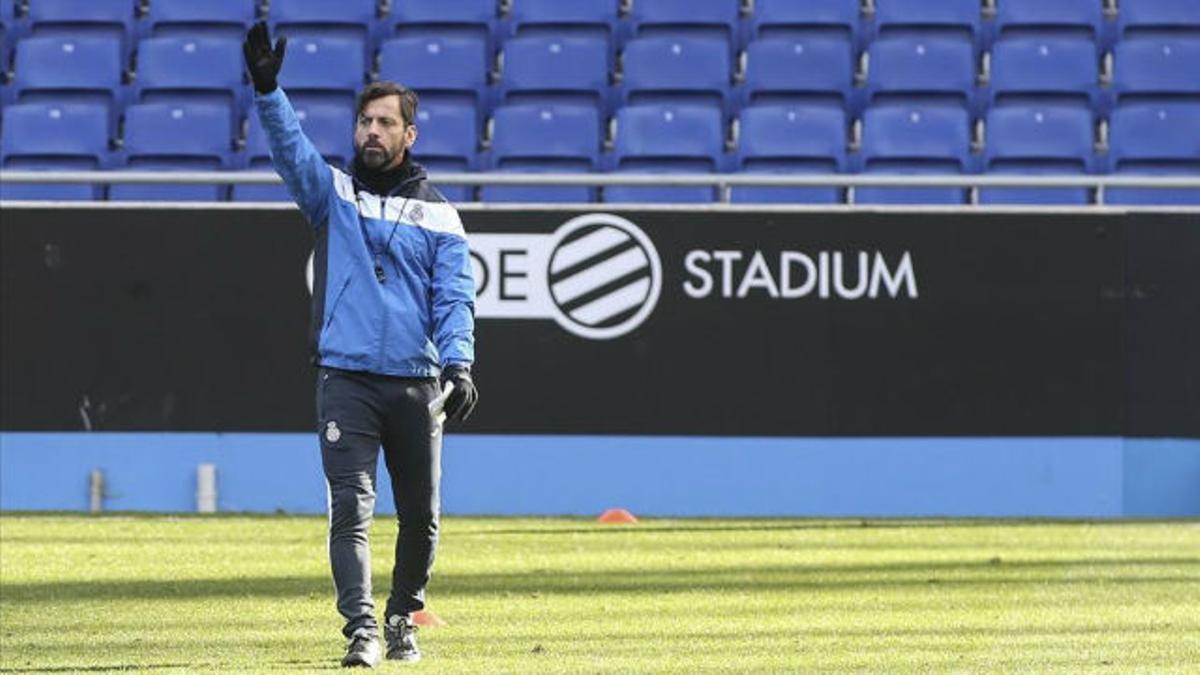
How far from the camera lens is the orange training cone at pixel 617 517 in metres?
16.6

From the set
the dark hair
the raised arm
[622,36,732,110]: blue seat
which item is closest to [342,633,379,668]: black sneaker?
the raised arm

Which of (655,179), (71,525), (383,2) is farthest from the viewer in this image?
(383,2)

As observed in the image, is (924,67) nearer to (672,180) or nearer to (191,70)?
(672,180)

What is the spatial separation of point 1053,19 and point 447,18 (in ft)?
15.0

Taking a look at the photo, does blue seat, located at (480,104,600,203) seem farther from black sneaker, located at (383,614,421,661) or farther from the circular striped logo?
black sneaker, located at (383,614,421,661)

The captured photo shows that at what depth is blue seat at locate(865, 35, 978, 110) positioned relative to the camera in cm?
1955

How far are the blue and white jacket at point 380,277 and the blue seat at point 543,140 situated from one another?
31.0ft

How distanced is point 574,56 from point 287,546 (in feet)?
21.1

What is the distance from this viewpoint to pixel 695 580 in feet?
41.5

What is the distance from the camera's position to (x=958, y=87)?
19609mm

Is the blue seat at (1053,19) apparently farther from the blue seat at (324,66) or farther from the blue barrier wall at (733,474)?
the blue seat at (324,66)

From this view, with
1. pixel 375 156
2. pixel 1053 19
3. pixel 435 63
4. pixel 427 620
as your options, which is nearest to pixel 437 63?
pixel 435 63

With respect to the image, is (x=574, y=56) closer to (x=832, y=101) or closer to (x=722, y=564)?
(x=832, y=101)

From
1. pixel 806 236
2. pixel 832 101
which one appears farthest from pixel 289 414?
pixel 832 101
